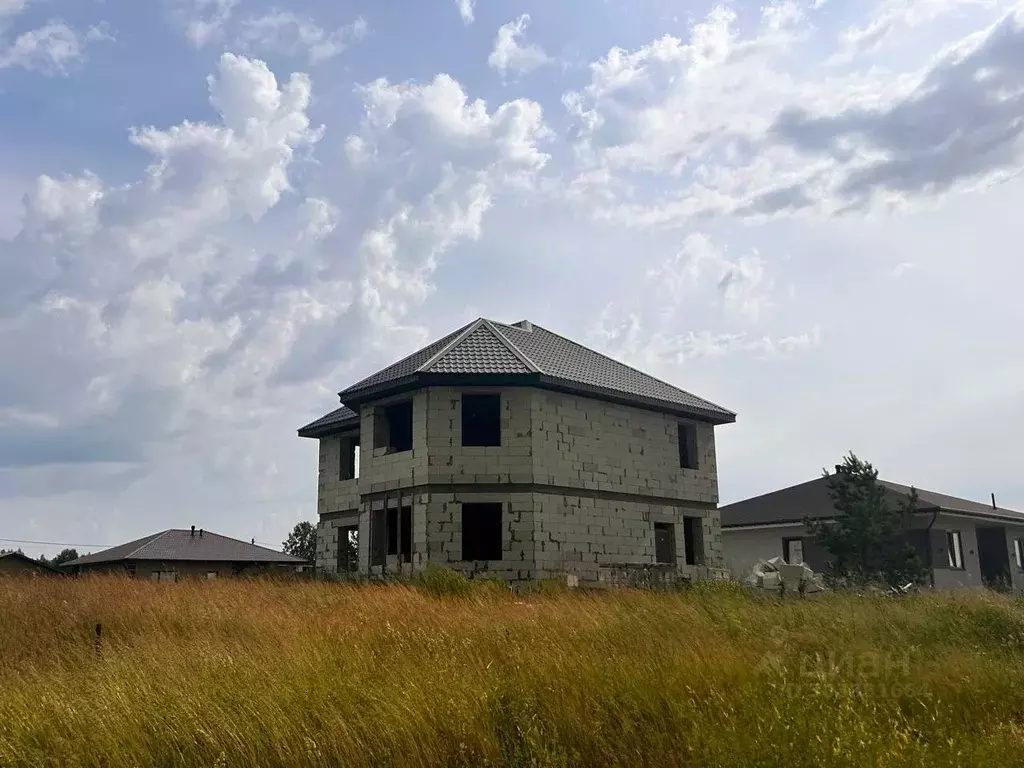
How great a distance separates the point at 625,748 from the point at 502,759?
2.58ft

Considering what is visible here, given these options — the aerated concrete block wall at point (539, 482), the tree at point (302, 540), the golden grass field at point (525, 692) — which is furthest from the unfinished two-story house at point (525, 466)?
the tree at point (302, 540)

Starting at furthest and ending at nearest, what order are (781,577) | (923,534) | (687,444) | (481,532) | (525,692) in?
(923,534) < (687,444) < (481,532) < (781,577) < (525,692)

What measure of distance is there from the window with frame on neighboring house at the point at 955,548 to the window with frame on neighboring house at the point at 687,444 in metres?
9.72

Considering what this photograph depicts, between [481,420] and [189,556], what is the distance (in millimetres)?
20358

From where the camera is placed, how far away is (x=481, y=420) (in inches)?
795

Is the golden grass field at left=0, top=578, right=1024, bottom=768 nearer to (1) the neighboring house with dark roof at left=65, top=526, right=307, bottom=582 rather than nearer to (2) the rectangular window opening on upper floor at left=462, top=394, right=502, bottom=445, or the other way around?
(2) the rectangular window opening on upper floor at left=462, top=394, right=502, bottom=445

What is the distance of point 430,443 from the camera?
1784 centimetres

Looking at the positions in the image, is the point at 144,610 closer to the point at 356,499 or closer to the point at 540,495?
the point at 540,495

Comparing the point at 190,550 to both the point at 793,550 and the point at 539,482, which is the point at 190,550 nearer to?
the point at 539,482

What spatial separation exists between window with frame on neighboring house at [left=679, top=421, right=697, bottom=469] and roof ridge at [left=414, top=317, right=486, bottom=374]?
20.8 feet

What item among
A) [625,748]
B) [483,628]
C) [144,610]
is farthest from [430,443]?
[625,748]

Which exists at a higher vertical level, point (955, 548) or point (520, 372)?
point (520, 372)

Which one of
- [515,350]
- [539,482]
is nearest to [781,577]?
[539,482]

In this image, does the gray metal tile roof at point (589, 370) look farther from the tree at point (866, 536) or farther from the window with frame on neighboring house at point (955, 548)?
the window with frame on neighboring house at point (955, 548)
